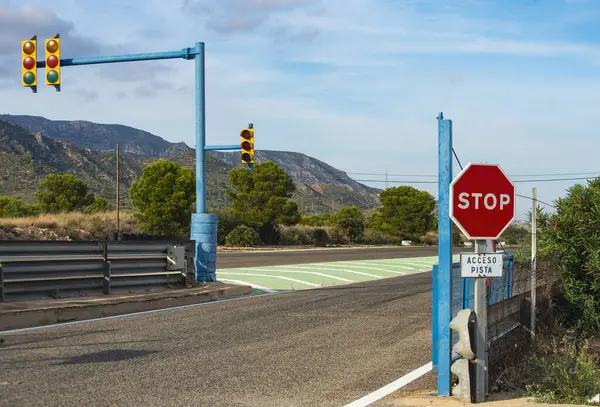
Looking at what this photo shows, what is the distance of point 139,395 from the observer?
24.2ft

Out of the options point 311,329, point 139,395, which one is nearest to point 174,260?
point 311,329

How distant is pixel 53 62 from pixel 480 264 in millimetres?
14525

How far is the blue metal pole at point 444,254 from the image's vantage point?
7656 millimetres

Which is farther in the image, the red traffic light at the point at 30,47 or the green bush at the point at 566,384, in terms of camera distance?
the red traffic light at the point at 30,47

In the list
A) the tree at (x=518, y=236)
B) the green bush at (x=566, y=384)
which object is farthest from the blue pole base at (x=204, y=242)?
the green bush at (x=566, y=384)

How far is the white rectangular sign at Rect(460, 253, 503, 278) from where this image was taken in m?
7.19

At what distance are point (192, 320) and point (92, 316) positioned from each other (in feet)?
5.94

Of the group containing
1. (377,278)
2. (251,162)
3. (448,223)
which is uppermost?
(251,162)

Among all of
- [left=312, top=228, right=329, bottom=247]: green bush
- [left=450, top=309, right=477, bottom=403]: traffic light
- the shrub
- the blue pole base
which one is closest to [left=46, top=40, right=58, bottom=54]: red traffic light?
the blue pole base

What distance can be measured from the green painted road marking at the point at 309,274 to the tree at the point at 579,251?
8.80 meters

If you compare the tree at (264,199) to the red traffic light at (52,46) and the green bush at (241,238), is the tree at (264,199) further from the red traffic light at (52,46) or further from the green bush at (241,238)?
the red traffic light at (52,46)

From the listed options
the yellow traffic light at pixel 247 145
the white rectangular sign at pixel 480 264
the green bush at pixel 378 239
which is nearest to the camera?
the white rectangular sign at pixel 480 264

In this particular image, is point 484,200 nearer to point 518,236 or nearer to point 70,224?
point 518,236

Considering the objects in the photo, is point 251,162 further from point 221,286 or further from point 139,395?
point 139,395
